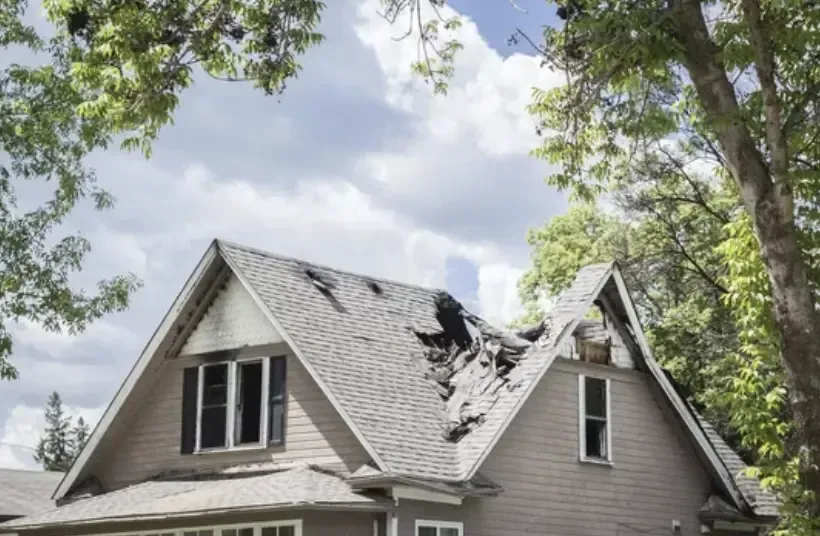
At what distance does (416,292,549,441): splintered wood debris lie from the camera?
69.2 ft

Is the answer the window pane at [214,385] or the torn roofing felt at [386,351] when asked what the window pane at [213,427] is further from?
the torn roofing felt at [386,351]

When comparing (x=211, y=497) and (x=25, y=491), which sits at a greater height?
(x=25, y=491)

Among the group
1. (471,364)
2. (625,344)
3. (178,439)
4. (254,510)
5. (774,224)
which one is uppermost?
(774,224)

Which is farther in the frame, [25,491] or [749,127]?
[25,491]

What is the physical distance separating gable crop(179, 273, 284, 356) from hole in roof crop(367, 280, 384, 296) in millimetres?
2864

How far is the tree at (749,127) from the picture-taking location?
1496cm

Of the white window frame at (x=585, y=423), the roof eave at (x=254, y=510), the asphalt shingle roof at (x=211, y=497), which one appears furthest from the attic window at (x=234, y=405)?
the white window frame at (x=585, y=423)

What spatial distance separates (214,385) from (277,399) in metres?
1.63

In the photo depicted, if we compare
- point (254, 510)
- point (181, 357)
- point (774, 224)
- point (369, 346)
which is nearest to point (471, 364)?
point (369, 346)

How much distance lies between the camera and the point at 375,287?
2422 centimetres

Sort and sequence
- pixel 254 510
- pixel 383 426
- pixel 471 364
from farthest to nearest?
pixel 471 364 < pixel 383 426 < pixel 254 510

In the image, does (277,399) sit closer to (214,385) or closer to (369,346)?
→ (214,385)

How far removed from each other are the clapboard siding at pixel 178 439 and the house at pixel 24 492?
6.48 metres

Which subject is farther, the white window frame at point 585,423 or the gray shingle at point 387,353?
the white window frame at point 585,423
